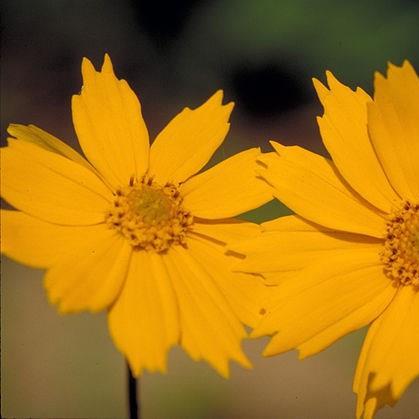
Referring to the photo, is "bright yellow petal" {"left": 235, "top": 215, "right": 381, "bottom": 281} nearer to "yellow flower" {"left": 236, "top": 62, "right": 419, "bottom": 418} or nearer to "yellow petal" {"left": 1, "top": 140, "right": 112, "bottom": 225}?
"yellow flower" {"left": 236, "top": 62, "right": 419, "bottom": 418}

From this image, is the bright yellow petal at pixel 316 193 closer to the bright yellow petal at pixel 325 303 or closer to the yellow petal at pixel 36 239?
the bright yellow petal at pixel 325 303

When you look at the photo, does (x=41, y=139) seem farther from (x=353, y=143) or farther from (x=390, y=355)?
(x=390, y=355)

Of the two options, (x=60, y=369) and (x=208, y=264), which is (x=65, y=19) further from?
(x=208, y=264)

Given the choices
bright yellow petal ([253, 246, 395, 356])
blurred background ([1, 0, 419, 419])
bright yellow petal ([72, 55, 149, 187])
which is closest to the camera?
bright yellow petal ([253, 246, 395, 356])

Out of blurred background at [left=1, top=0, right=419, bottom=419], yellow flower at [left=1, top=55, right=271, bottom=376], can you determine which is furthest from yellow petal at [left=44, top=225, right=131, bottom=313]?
blurred background at [left=1, top=0, right=419, bottom=419]

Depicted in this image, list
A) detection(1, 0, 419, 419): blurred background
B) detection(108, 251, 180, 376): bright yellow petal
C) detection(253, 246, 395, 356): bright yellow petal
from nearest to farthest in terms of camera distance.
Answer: detection(108, 251, 180, 376): bright yellow petal
detection(253, 246, 395, 356): bright yellow petal
detection(1, 0, 419, 419): blurred background

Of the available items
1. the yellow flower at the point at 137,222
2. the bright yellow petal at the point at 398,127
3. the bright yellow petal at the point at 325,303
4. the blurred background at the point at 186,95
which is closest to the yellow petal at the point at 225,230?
the yellow flower at the point at 137,222
